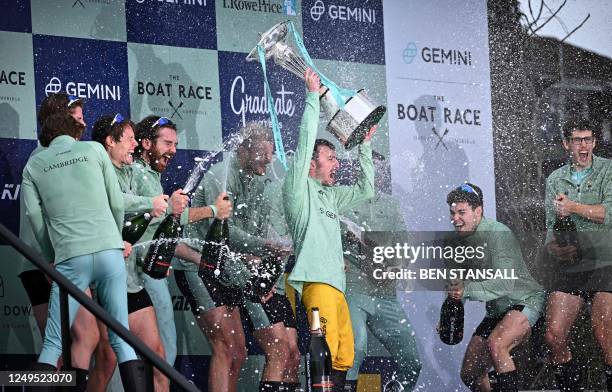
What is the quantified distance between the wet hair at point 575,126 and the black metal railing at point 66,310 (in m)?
3.11

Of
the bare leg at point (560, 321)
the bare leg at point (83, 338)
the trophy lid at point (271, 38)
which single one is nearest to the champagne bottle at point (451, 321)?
the bare leg at point (560, 321)

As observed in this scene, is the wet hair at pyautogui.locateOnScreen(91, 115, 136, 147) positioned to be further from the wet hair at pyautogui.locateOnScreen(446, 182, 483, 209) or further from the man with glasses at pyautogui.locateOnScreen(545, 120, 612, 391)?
the man with glasses at pyautogui.locateOnScreen(545, 120, 612, 391)

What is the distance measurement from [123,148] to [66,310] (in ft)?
5.09

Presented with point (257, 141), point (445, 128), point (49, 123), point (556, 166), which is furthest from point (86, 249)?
point (556, 166)

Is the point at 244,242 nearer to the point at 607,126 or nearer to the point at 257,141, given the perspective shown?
the point at 257,141

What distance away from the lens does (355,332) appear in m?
5.32

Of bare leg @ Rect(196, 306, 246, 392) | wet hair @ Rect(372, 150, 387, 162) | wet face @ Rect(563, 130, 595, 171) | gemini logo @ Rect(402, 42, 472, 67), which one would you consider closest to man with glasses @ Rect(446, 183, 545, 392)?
wet hair @ Rect(372, 150, 387, 162)

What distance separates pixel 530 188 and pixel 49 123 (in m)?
2.57

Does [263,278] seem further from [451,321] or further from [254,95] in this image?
[451,321]

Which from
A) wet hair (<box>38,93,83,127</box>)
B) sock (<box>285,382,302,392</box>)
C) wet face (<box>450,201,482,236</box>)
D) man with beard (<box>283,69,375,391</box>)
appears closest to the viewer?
wet hair (<box>38,93,83,127</box>)

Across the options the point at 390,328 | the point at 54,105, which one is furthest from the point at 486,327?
the point at 54,105

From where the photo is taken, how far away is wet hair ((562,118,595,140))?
230 inches

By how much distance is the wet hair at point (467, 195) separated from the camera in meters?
5.66

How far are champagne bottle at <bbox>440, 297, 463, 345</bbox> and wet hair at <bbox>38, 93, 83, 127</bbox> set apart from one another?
206 centimetres
